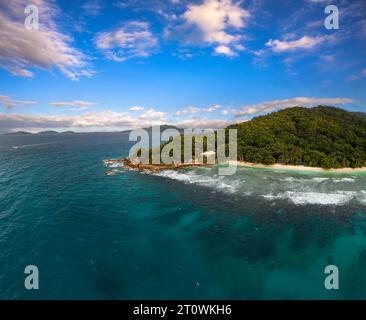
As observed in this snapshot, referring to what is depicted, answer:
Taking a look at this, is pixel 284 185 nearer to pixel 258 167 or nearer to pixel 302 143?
pixel 258 167

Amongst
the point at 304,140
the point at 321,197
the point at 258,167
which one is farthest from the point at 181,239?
the point at 304,140

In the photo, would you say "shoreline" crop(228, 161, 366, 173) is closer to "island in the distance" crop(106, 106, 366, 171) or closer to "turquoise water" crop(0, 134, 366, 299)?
"island in the distance" crop(106, 106, 366, 171)

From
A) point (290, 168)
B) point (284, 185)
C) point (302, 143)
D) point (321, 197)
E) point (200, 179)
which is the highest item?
point (302, 143)

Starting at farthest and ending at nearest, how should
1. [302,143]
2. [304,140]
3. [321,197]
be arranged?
1. [304,140]
2. [302,143]
3. [321,197]

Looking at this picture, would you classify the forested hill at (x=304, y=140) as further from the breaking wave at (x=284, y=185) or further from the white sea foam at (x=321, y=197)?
the white sea foam at (x=321, y=197)

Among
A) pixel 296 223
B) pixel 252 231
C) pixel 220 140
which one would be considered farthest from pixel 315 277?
pixel 220 140

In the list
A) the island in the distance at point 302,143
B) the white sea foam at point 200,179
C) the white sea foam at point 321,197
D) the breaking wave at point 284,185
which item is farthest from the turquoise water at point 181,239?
the island in the distance at point 302,143
